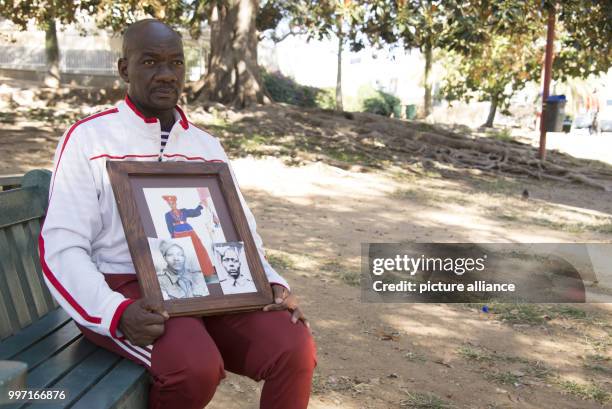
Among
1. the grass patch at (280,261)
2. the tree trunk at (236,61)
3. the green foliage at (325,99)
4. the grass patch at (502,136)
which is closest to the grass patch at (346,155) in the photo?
the tree trunk at (236,61)

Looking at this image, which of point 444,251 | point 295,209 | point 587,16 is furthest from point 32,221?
point 587,16

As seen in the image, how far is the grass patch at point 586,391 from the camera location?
3467 millimetres

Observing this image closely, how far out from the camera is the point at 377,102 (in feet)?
121

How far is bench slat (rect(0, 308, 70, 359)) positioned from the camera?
2324 mm

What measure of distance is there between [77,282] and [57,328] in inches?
18.4

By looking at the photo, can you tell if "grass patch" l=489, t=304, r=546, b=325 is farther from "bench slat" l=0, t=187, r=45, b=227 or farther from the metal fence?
the metal fence

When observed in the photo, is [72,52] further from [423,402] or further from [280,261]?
[423,402]

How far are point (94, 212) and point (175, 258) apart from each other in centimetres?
30

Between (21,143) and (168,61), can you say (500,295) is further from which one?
(21,143)

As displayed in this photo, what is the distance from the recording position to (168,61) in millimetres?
2549

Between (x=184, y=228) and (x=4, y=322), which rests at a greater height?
(x=184, y=228)

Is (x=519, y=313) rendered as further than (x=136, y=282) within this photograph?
Yes

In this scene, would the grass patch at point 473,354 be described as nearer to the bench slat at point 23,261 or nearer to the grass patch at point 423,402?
the grass patch at point 423,402

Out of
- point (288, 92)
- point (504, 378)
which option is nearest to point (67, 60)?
point (288, 92)
